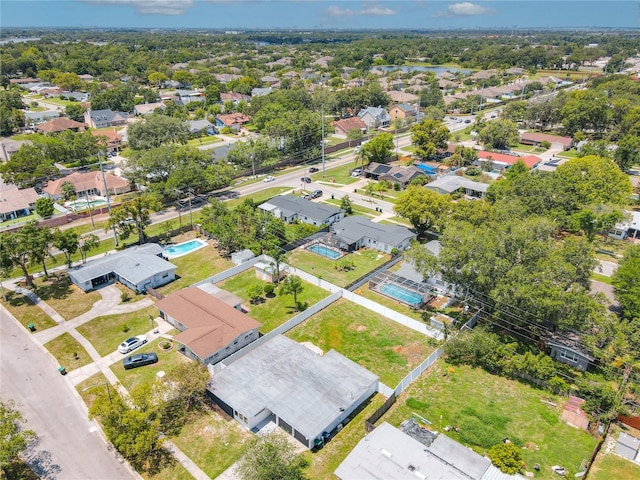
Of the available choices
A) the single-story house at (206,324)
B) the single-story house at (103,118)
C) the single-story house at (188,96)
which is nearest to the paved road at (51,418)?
the single-story house at (206,324)

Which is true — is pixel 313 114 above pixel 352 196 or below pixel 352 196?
above

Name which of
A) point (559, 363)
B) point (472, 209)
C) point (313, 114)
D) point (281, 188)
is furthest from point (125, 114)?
point (559, 363)

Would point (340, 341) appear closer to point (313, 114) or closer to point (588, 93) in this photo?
point (313, 114)

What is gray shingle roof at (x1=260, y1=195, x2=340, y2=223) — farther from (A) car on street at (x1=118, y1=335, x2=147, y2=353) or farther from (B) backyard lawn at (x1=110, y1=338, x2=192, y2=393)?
(A) car on street at (x1=118, y1=335, x2=147, y2=353)

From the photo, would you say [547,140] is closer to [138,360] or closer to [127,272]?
[127,272]

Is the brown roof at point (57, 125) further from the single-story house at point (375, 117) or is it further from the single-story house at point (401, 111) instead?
the single-story house at point (401, 111)

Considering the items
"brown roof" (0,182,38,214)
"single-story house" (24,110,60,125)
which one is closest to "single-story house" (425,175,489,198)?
"brown roof" (0,182,38,214)
